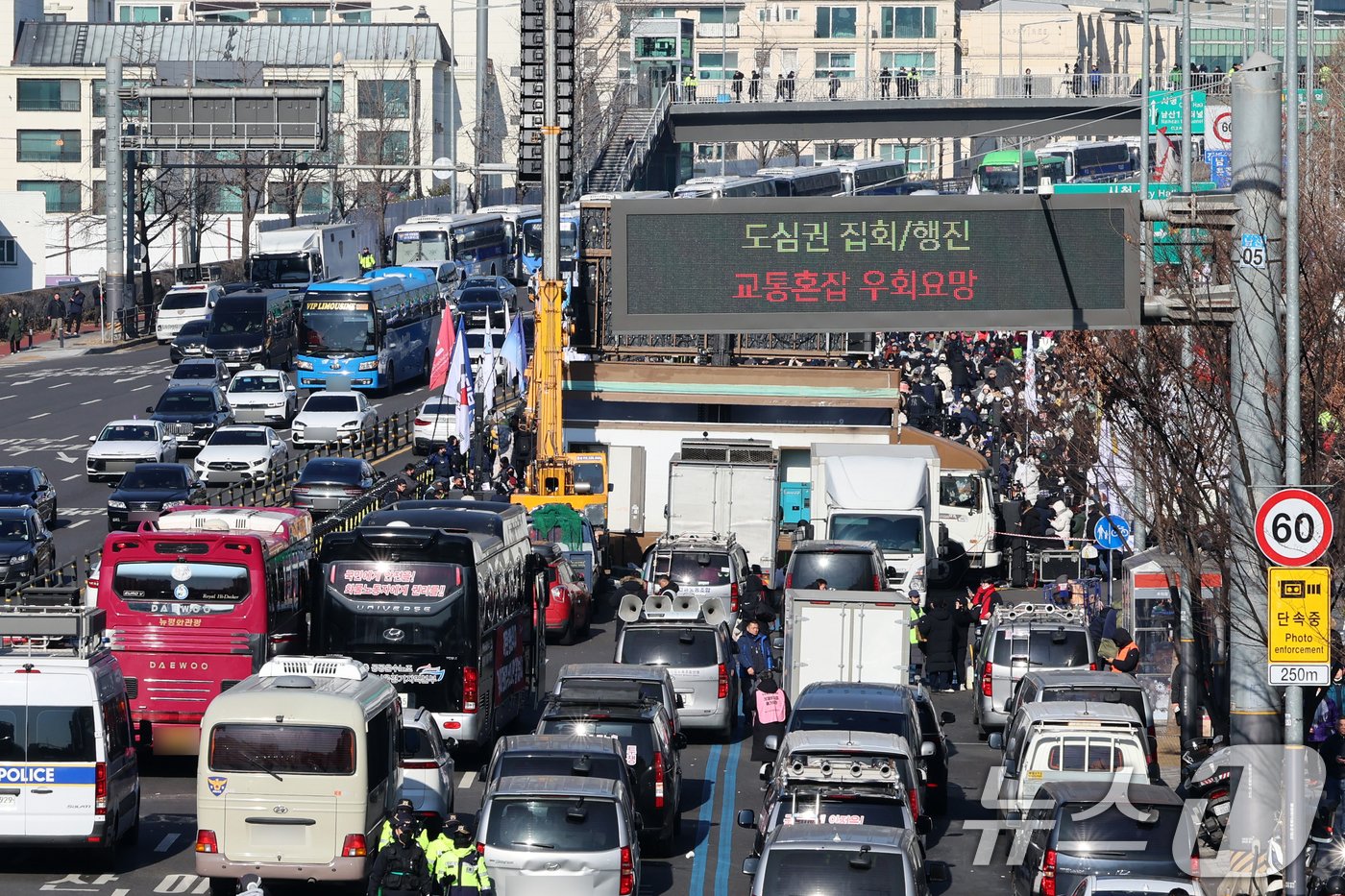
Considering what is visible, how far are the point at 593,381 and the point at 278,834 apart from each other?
25.6 meters

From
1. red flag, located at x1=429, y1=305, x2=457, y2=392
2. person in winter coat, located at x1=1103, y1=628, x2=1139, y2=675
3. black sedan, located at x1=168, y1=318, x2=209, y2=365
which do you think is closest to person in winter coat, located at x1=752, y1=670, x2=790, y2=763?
person in winter coat, located at x1=1103, y1=628, x2=1139, y2=675

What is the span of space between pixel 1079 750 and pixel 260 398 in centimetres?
3631

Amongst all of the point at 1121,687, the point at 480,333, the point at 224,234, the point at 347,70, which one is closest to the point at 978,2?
the point at 347,70

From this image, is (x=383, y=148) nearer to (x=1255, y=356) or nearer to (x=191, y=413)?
(x=191, y=413)

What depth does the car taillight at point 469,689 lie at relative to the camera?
2469cm

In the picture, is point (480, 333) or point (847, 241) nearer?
point (847, 241)

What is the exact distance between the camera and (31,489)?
39.6 metres

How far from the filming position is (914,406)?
52.3 metres

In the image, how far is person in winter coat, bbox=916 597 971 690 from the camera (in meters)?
29.8

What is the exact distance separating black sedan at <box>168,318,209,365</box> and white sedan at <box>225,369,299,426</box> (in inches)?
258

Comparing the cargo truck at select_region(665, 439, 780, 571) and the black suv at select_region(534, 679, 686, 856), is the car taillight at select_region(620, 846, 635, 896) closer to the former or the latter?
the black suv at select_region(534, 679, 686, 856)

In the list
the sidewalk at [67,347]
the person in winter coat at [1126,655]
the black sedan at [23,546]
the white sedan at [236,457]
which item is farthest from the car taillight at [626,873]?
the sidewalk at [67,347]

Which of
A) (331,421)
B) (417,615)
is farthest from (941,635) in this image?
(331,421)

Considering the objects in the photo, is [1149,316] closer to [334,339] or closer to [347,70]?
[334,339]
